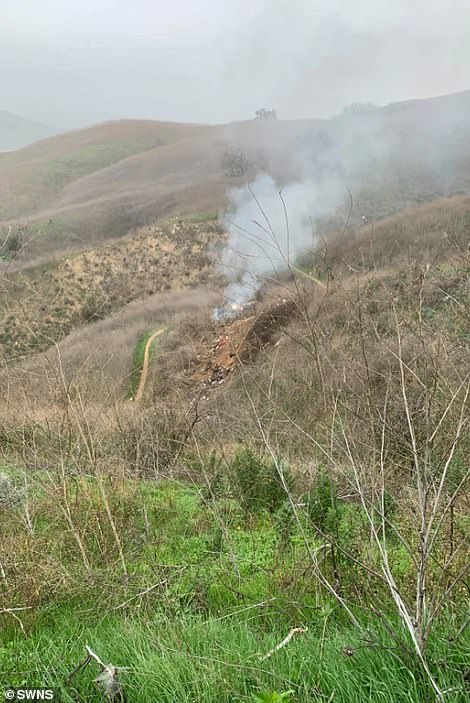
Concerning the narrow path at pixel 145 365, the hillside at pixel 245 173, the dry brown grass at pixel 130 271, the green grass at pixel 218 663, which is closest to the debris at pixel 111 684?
the green grass at pixel 218 663

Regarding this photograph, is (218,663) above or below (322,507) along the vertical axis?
above

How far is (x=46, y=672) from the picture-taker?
2.37m

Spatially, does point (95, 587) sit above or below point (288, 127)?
below

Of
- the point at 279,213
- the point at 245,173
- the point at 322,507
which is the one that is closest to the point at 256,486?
the point at 322,507

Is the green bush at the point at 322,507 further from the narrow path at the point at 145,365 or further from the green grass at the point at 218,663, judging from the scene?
the narrow path at the point at 145,365

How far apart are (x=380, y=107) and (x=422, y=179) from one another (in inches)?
1033

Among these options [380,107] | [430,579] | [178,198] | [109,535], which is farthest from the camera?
[380,107]

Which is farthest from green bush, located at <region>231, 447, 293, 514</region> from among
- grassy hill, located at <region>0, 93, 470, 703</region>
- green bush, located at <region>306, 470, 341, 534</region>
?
green bush, located at <region>306, 470, 341, 534</region>

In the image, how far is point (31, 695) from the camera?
2.31m

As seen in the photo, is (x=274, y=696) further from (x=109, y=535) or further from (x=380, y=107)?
(x=380, y=107)

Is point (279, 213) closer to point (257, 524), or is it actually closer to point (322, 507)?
point (257, 524)

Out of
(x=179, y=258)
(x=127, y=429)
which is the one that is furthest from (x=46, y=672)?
(x=179, y=258)

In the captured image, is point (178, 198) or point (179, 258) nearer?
point (179, 258)

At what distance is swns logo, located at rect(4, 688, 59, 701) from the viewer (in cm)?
228
